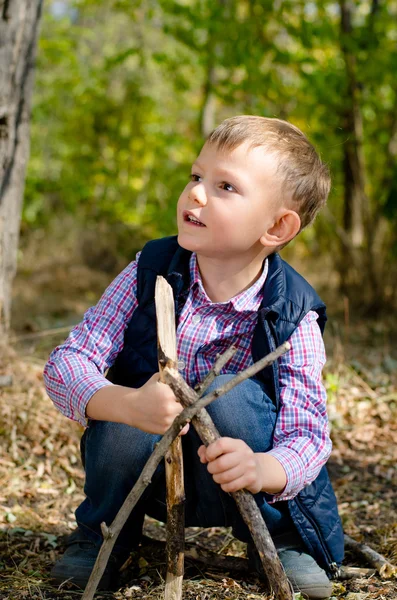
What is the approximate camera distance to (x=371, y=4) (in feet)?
17.6

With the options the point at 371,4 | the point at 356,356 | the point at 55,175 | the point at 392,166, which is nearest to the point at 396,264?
the point at 392,166

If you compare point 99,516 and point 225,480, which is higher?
point 225,480

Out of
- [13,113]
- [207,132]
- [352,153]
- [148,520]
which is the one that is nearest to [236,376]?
[148,520]

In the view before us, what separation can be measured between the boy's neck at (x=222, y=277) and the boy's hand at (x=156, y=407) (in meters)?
0.48

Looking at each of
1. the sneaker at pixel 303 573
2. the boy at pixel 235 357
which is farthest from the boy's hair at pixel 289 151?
the sneaker at pixel 303 573

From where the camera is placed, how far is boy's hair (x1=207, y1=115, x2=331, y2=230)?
1.98 meters

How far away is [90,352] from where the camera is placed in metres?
2.01

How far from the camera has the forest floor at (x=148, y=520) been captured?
2.03 m

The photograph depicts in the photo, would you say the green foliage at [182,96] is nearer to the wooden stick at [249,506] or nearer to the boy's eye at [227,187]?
the boy's eye at [227,187]

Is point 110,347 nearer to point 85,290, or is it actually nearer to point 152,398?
point 152,398

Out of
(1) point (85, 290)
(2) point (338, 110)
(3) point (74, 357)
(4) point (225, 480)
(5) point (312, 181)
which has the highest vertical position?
(2) point (338, 110)

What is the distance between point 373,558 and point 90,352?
1.06 m

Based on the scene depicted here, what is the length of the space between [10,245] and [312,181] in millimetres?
1868

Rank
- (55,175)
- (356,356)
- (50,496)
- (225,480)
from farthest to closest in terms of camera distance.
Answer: (55,175), (356,356), (50,496), (225,480)
